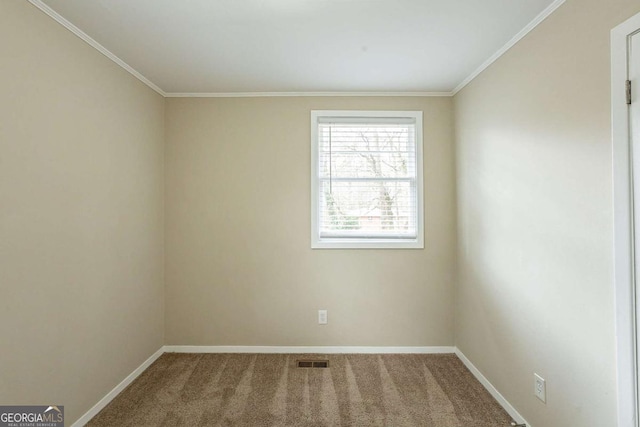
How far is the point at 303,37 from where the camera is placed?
2.18m

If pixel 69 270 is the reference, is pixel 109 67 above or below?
above

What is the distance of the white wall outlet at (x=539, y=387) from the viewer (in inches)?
76.2

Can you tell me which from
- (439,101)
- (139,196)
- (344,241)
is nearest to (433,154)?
(439,101)

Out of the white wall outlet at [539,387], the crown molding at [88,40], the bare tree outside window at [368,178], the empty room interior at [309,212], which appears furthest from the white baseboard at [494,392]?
the crown molding at [88,40]

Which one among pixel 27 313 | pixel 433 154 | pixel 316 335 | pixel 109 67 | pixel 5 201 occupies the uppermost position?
pixel 109 67

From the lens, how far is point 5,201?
164cm

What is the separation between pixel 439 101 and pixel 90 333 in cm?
353

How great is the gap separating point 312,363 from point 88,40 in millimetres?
3058

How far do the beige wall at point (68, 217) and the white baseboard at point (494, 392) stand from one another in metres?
2.88

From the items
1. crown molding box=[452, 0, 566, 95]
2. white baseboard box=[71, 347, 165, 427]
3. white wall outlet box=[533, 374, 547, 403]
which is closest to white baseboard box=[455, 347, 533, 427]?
white wall outlet box=[533, 374, 547, 403]

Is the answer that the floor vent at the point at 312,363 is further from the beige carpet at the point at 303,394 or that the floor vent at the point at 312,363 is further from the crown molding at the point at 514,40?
the crown molding at the point at 514,40

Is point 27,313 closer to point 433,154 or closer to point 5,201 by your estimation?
point 5,201

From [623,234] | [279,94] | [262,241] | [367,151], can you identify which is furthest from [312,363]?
[279,94]

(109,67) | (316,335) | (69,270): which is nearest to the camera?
(69,270)
